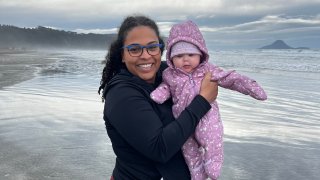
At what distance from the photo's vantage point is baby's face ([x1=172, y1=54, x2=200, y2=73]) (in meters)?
2.71

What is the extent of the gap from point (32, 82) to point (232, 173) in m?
11.2

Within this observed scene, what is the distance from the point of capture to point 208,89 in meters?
2.56

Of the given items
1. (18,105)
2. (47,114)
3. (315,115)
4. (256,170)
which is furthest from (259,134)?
(18,105)

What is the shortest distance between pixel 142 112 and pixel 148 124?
0.08 metres

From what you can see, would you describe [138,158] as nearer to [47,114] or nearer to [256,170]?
[256,170]

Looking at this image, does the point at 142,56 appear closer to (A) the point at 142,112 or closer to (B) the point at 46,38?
(A) the point at 142,112

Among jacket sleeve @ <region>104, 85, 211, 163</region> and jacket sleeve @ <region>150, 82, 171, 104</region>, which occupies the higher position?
jacket sleeve @ <region>150, 82, 171, 104</region>

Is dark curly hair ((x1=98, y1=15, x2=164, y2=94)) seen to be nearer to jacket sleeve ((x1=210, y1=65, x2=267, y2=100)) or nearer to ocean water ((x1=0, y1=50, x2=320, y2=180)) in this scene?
jacket sleeve ((x1=210, y1=65, x2=267, y2=100))

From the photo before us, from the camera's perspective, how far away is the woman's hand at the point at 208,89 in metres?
2.53

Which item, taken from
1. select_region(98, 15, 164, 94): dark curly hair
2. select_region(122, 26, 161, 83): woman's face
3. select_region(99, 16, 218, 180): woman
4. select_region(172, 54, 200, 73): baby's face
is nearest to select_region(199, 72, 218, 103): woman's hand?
select_region(99, 16, 218, 180): woman

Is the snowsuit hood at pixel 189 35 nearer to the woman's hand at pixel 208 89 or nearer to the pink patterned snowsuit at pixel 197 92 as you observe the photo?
the pink patterned snowsuit at pixel 197 92

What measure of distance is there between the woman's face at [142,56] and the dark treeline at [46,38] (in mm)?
100128

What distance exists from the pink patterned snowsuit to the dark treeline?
10017cm

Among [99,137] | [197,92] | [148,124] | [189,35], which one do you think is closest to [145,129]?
[148,124]
